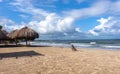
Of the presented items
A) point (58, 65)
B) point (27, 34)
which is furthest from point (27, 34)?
point (58, 65)

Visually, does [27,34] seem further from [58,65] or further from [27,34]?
[58,65]

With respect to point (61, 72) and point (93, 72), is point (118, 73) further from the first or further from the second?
point (61, 72)

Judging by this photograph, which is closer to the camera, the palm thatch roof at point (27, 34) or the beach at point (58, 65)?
the beach at point (58, 65)

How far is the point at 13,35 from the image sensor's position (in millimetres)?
28000

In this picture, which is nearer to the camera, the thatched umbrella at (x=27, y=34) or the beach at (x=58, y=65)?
the beach at (x=58, y=65)

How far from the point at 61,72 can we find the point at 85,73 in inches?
35.3

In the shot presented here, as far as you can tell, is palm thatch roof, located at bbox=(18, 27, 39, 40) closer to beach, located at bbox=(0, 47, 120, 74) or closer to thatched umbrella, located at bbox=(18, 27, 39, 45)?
thatched umbrella, located at bbox=(18, 27, 39, 45)

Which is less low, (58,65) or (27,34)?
(27,34)

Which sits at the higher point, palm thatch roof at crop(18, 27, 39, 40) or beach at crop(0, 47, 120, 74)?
palm thatch roof at crop(18, 27, 39, 40)

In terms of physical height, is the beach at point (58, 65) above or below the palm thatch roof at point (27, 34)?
below

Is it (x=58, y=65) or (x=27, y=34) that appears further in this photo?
(x=27, y=34)

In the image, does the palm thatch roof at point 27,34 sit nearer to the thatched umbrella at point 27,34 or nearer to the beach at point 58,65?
the thatched umbrella at point 27,34

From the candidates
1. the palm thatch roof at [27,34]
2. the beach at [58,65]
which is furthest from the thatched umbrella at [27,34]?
the beach at [58,65]

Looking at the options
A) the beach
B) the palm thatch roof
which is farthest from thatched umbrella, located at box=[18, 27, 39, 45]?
the beach
